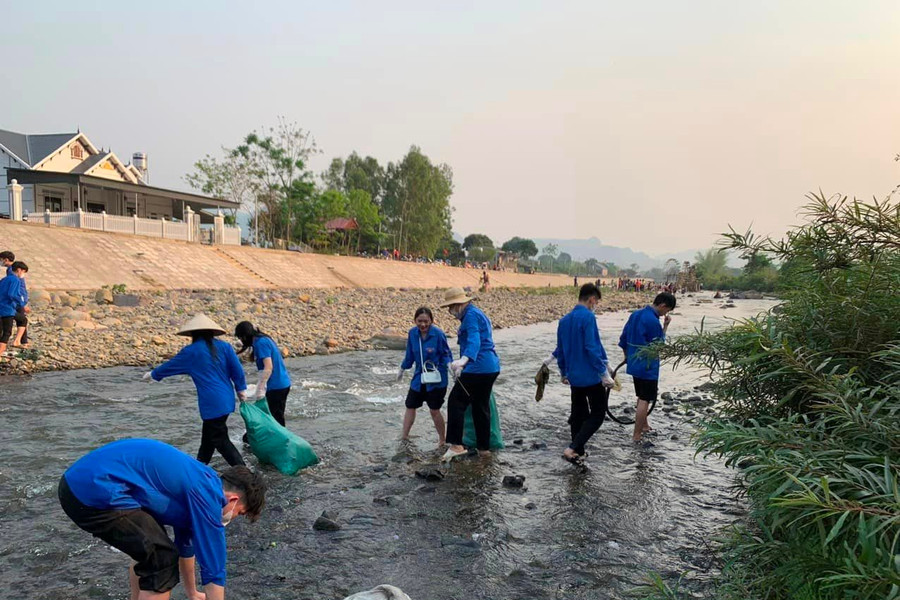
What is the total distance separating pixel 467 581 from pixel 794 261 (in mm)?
3136

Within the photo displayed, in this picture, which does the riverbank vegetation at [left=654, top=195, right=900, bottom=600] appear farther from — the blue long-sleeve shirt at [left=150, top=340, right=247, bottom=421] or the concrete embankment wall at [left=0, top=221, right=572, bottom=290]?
the concrete embankment wall at [left=0, top=221, right=572, bottom=290]


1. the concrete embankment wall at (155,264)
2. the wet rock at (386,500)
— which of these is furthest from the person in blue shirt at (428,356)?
the concrete embankment wall at (155,264)

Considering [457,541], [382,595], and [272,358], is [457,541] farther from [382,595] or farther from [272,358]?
[272,358]

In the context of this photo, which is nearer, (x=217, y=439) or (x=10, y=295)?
(x=217, y=439)

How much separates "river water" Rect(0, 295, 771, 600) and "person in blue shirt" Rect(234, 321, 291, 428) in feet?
3.03

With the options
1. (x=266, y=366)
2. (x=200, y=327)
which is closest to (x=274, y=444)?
(x=266, y=366)

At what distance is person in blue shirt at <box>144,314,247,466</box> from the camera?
5055mm

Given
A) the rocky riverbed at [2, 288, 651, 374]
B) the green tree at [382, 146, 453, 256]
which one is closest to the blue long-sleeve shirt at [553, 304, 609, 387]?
the rocky riverbed at [2, 288, 651, 374]

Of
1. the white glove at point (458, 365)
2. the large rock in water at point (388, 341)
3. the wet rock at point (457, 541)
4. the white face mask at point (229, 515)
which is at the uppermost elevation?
the white glove at point (458, 365)

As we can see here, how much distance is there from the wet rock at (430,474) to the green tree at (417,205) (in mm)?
60335

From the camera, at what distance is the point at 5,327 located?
1016 centimetres

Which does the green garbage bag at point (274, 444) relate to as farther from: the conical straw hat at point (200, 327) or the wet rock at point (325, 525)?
the wet rock at point (325, 525)

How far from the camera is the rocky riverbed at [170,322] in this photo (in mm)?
12133

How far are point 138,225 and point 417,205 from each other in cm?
4034
